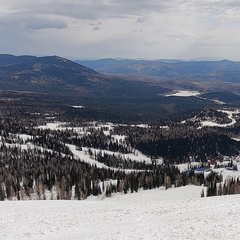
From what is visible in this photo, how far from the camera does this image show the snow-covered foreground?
45844 mm

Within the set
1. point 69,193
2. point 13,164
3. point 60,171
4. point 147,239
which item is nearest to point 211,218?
point 147,239

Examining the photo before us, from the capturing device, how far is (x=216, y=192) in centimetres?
9506

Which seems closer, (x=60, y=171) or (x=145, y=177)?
(x=145, y=177)

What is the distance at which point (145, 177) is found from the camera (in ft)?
438

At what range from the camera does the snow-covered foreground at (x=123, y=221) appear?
4584cm

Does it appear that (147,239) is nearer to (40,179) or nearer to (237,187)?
(237,187)

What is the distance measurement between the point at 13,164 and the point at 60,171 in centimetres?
3693

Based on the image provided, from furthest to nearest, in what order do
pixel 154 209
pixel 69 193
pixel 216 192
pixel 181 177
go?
1. pixel 181 177
2. pixel 69 193
3. pixel 216 192
4. pixel 154 209

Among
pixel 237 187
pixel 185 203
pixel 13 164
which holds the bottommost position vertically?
pixel 13 164

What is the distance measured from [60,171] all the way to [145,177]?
155ft

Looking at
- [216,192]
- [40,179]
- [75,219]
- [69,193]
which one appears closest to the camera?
[75,219]

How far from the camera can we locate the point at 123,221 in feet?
177

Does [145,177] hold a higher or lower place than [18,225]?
lower

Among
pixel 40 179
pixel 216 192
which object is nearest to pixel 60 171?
pixel 40 179
